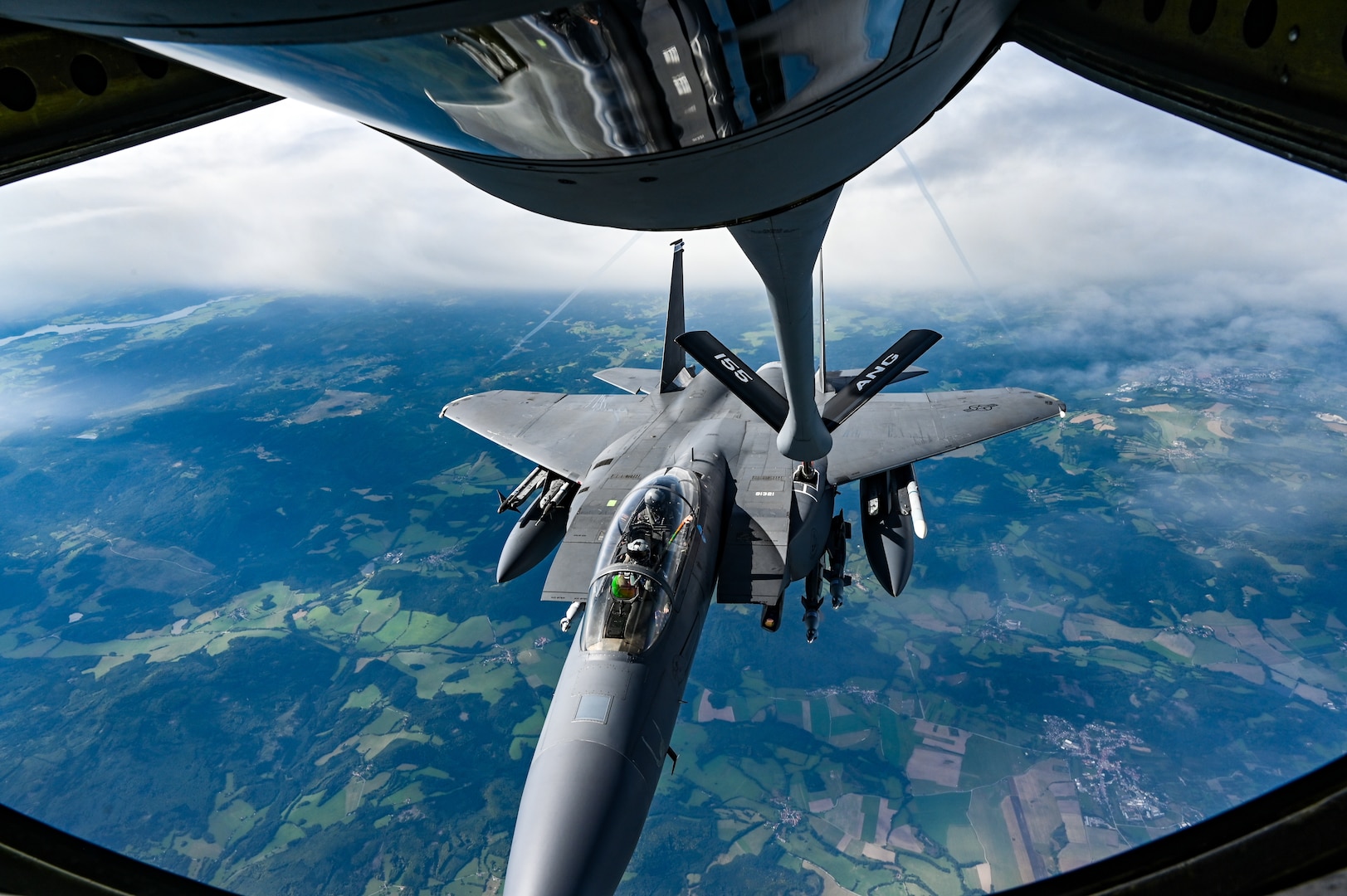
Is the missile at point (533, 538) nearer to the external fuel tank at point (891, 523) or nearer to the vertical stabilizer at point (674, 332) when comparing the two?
the vertical stabilizer at point (674, 332)

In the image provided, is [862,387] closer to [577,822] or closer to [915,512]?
[915,512]

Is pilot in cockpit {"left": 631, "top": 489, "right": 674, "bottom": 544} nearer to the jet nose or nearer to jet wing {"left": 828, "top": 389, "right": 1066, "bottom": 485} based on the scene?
the jet nose

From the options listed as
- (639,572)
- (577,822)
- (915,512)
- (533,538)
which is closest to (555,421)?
(533,538)

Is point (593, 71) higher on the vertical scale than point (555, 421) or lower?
higher

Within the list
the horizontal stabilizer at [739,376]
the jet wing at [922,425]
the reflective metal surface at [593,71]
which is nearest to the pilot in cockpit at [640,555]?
the horizontal stabilizer at [739,376]

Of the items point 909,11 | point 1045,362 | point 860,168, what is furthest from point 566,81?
point 1045,362

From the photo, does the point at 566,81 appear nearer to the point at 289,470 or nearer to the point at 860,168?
the point at 860,168

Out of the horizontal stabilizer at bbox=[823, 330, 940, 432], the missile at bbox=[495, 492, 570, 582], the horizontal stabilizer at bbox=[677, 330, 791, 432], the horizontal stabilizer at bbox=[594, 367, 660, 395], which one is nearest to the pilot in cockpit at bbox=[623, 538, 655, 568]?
the horizontal stabilizer at bbox=[677, 330, 791, 432]
